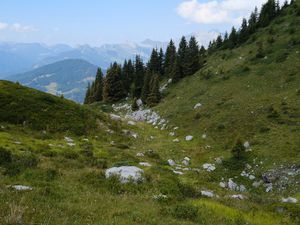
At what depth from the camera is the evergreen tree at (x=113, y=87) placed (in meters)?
77.4

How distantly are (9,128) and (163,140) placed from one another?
1536cm

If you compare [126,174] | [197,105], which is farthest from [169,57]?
[126,174]

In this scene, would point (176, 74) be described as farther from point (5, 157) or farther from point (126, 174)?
point (5, 157)

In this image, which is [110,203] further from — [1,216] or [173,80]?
[173,80]

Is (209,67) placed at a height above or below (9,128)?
above

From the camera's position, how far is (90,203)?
10.7 m

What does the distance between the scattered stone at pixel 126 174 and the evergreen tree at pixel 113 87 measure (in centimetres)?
6142

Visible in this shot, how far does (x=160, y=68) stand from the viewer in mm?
86812

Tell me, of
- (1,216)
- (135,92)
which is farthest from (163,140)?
(135,92)

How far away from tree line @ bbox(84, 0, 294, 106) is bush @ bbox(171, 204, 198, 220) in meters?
47.3

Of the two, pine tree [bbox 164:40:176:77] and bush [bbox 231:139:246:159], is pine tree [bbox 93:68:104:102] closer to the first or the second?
pine tree [bbox 164:40:176:77]

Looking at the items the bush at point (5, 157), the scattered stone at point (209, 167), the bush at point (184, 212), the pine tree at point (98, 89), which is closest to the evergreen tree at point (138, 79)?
the pine tree at point (98, 89)

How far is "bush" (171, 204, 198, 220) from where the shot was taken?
1051cm

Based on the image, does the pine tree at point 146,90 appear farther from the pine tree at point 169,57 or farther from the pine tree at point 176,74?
the pine tree at point 169,57
